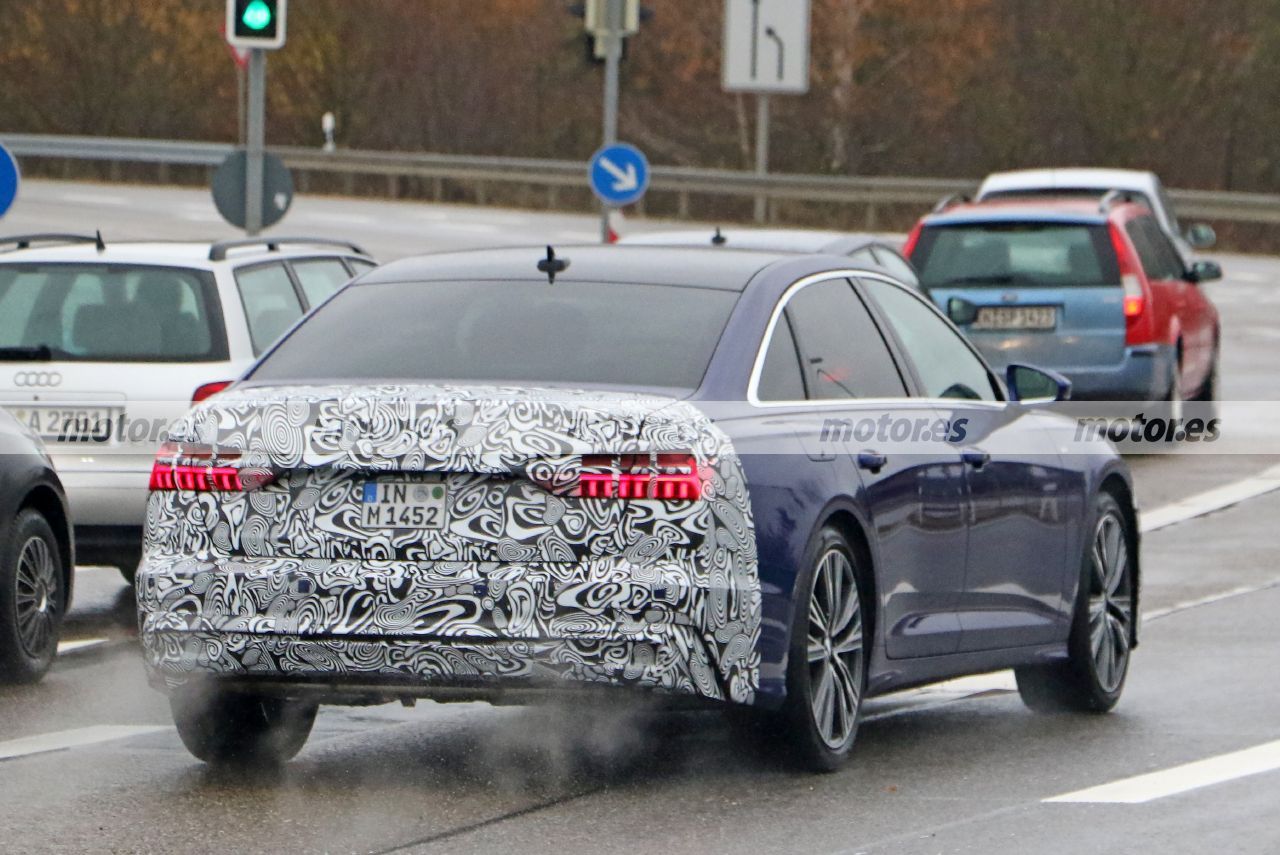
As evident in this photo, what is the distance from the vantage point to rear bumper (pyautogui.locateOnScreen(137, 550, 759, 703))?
718cm

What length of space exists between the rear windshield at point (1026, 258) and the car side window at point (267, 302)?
665 cm

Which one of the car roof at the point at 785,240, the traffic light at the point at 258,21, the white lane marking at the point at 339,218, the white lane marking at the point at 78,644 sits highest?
the traffic light at the point at 258,21

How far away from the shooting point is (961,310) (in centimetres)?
1752

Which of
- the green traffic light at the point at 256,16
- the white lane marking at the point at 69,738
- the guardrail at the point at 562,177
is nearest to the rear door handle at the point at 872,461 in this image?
the white lane marking at the point at 69,738

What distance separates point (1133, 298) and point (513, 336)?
1164 centimetres

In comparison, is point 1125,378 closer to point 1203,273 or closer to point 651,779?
point 1203,273

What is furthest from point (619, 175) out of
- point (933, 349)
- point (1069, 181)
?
point (933, 349)

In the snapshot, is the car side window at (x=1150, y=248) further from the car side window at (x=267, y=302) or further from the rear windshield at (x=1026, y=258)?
the car side window at (x=267, y=302)

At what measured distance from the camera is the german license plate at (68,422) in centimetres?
1202

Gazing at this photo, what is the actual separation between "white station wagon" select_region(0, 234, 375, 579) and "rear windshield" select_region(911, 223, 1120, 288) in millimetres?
7160

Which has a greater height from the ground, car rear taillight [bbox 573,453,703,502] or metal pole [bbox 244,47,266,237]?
metal pole [bbox 244,47,266,237]

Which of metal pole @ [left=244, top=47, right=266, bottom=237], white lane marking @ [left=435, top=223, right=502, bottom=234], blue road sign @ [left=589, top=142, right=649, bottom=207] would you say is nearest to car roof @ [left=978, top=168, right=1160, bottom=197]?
blue road sign @ [left=589, top=142, right=649, bottom=207]

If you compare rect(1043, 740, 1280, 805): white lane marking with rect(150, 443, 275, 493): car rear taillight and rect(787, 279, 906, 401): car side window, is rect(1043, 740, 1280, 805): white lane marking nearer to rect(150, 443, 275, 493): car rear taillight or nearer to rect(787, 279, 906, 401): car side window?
rect(787, 279, 906, 401): car side window

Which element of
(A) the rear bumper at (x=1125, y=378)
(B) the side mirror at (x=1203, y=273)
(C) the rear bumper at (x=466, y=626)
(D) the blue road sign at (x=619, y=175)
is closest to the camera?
(C) the rear bumper at (x=466, y=626)
